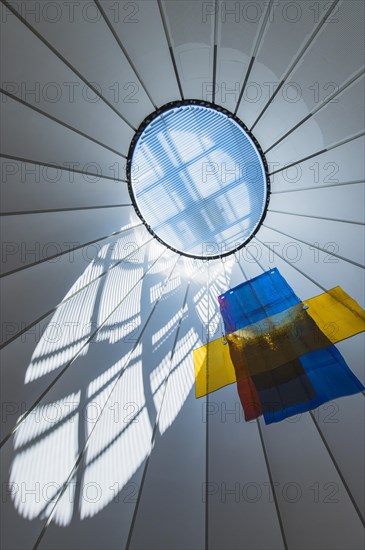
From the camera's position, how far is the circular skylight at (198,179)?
5.28 metres

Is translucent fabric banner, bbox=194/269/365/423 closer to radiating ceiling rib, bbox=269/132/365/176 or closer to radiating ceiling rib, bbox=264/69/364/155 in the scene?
radiating ceiling rib, bbox=269/132/365/176

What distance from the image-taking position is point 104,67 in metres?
3.90

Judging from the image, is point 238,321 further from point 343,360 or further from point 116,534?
point 116,534

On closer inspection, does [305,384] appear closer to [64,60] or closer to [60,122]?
[60,122]

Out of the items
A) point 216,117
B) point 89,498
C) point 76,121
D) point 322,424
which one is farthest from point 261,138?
point 89,498

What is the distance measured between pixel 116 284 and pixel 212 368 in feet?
5.76

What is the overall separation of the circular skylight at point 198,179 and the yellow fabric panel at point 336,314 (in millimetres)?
1619

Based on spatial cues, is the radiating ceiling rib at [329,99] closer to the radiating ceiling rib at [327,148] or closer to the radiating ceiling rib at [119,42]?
the radiating ceiling rib at [327,148]

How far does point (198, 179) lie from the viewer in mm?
7055

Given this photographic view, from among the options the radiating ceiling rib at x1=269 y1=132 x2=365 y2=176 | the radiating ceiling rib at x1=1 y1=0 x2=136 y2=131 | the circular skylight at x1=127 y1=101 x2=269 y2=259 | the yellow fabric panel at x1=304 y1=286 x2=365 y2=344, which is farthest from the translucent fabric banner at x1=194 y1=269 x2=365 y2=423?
the radiating ceiling rib at x1=1 y1=0 x2=136 y2=131

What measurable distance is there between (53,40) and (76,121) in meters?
0.78

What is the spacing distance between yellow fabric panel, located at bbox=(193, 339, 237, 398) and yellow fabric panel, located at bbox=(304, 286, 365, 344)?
127 cm

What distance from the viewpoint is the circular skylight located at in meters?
5.28

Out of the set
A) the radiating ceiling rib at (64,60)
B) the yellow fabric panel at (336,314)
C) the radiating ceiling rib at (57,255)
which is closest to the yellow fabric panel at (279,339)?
the yellow fabric panel at (336,314)
